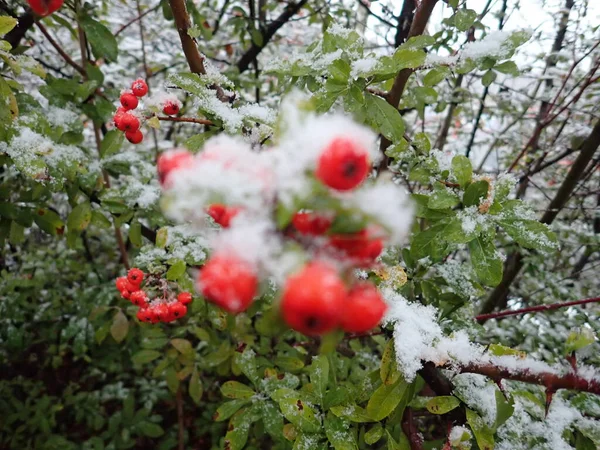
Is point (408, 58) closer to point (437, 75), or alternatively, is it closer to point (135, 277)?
point (437, 75)

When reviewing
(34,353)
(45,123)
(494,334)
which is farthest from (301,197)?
(34,353)

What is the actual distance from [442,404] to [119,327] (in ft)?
6.04

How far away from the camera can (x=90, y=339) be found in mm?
2648

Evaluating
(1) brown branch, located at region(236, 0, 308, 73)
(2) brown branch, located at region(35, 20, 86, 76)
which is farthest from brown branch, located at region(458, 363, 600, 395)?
(1) brown branch, located at region(236, 0, 308, 73)

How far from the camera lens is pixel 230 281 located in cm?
47

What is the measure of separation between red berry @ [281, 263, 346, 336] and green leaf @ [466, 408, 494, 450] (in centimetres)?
84

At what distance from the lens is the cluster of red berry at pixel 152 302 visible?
1.50 metres

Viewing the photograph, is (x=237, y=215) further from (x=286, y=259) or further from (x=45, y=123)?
(x=45, y=123)

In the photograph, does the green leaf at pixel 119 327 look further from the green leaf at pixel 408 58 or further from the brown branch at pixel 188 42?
the green leaf at pixel 408 58

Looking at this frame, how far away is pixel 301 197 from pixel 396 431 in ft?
3.44

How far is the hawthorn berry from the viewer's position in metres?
0.53

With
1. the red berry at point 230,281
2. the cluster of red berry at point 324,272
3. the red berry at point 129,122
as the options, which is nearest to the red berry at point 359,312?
the cluster of red berry at point 324,272

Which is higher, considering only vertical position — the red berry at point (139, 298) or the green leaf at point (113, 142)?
the green leaf at point (113, 142)

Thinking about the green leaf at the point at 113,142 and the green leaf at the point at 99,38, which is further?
the green leaf at the point at 99,38
